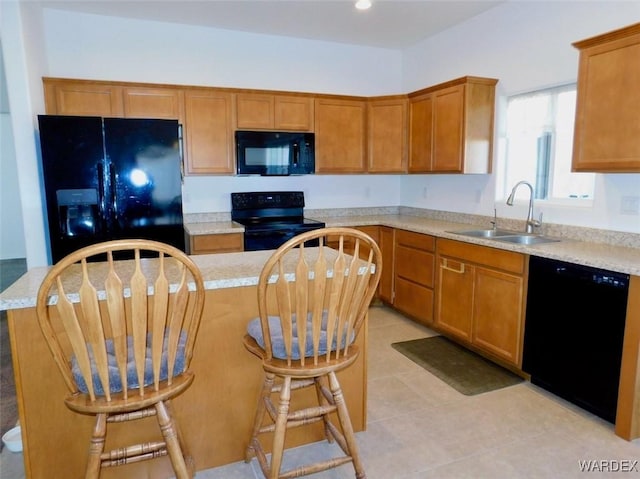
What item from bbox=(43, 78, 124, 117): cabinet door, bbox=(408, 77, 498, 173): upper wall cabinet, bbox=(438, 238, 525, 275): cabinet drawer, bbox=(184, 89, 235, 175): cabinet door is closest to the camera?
bbox=(438, 238, 525, 275): cabinet drawer

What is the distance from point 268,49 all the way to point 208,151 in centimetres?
130

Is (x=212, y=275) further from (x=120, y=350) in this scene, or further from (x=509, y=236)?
(x=509, y=236)

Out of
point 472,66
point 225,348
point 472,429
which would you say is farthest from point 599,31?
point 225,348

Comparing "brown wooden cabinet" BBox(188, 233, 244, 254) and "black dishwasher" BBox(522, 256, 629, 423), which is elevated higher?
"brown wooden cabinet" BBox(188, 233, 244, 254)

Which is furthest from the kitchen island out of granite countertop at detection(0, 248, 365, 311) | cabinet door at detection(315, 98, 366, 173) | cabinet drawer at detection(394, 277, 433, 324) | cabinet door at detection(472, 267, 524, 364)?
cabinet door at detection(315, 98, 366, 173)

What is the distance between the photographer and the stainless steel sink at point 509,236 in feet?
10.2

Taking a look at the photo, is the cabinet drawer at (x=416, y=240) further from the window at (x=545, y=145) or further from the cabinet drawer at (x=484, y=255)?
the window at (x=545, y=145)

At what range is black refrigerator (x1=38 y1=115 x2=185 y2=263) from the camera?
3.03m

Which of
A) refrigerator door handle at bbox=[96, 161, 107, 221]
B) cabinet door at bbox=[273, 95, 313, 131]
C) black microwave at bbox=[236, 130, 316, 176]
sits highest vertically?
cabinet door at bbox=[273, 95, 313, 131]

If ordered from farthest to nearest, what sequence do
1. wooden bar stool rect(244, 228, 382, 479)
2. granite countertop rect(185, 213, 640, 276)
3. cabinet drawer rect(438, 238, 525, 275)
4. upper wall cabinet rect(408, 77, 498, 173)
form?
upper wall cabinet rect(408, 77, 498, 173) < cabinet drawer rect(438, 238, 525, 275) < granite countertop rect(185, 213, 640, 276) < wooden bar stool rect(244, 228, 382, 479)

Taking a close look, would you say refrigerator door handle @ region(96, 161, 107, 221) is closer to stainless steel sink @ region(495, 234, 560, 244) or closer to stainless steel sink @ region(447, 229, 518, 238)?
stainless steel sink @ region(447, 229, 518, 238)

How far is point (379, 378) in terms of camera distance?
9.38ft

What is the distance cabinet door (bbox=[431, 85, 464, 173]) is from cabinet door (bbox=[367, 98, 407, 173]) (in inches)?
18.6

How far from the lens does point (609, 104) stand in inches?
94.0
